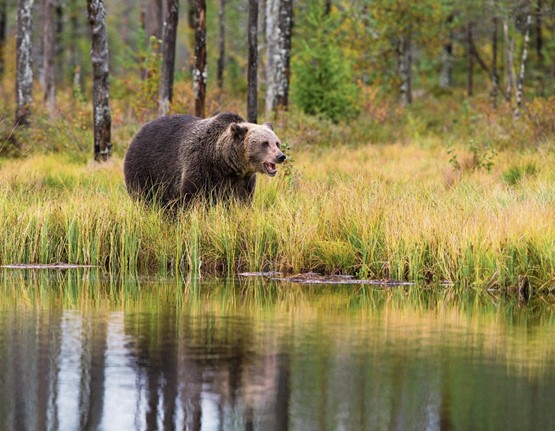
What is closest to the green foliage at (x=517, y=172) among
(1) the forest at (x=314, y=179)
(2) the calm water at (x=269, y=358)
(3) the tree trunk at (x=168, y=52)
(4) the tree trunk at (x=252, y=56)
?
(1) the forest at (x=314, y=179)

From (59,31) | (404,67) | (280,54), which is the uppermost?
(59,31)

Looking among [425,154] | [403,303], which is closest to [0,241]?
[403,303]

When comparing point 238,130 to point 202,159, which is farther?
point 202,159

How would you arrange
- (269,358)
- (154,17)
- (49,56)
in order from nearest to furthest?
(269,358) → (154,17) → (49,56)

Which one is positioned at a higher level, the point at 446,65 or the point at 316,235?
the point at 446,65

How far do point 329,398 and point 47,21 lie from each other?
31.6 m

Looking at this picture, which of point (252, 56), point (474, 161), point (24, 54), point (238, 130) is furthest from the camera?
point (24, 54)

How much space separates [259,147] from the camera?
1263cm

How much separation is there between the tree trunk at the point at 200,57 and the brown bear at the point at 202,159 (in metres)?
7.75

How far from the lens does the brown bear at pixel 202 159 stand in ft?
41.7

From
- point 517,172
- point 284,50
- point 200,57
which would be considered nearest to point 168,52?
point 200,57

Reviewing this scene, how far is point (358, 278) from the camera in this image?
10.9m

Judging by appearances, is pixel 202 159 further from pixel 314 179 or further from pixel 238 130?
pixel 314 179

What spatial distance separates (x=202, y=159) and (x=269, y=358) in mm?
6215
